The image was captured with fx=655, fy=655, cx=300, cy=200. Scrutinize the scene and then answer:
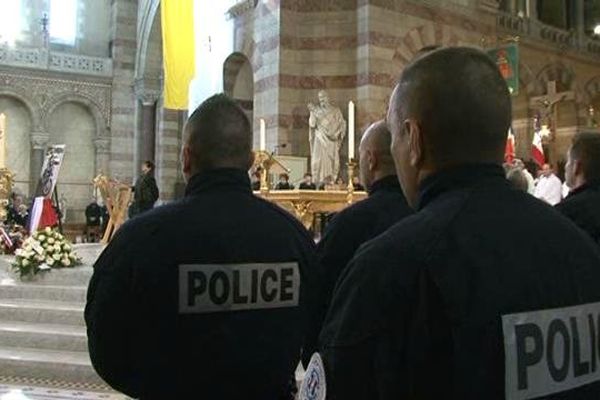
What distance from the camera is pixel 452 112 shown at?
47.6 inches

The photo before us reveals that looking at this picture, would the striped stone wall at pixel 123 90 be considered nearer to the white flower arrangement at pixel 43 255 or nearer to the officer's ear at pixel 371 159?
the white flower arrangement at pixel 43 255

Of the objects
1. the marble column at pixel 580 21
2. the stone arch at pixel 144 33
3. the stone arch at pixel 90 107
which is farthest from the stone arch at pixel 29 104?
the marble column at pixel 580 21

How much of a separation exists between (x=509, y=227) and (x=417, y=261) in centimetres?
20

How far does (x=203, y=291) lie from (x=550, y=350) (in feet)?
3.70

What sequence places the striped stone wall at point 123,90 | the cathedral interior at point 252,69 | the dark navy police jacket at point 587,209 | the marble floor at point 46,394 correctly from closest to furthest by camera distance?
the dark navy police jacket at point 587,209, the marble floor at point 46,394, the cathedral interior at point 252,69, the striped stone wall at point 123,90

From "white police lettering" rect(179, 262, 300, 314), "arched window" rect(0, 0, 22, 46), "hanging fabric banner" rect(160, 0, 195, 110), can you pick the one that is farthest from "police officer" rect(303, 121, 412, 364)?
"arched window" rect(0, 0, 22, 46)

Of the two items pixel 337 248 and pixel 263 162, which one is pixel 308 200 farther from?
pixel 337 248

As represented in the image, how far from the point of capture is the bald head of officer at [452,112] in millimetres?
1214

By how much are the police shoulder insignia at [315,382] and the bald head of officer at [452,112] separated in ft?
1.33

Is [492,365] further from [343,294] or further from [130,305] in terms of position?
[130,305]

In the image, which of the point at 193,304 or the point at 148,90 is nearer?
the point at 193,304

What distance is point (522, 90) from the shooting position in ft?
61.4

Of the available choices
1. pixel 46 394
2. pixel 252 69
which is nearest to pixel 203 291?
pixel 46 394

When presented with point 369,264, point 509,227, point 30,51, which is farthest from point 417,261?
point 30,51
